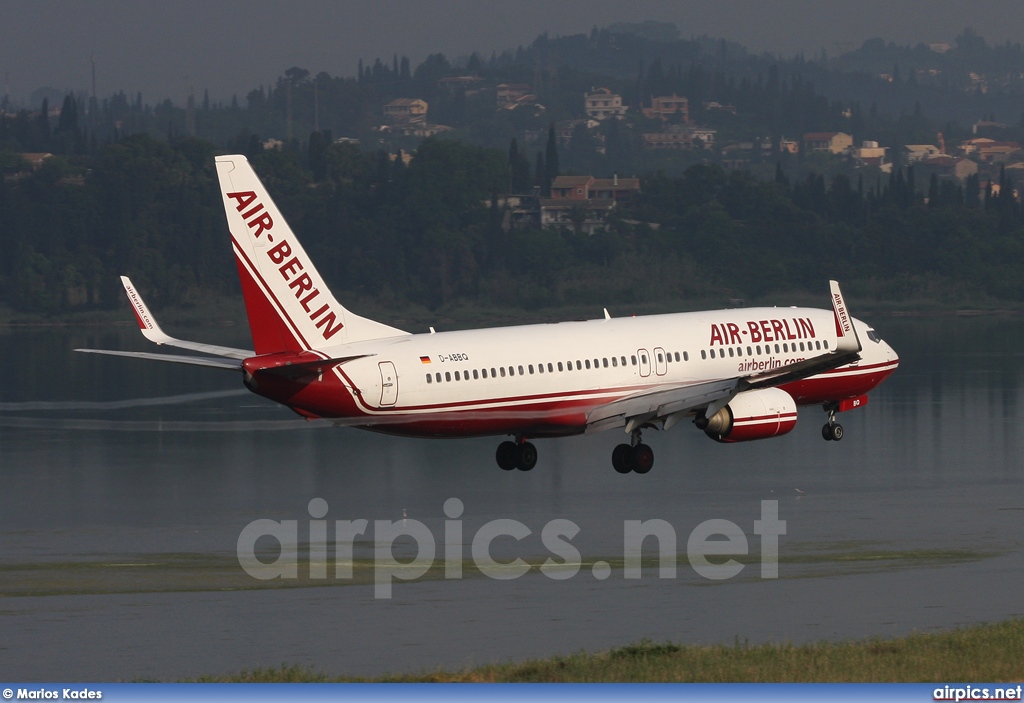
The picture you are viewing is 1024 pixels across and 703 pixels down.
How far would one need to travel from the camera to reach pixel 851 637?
65750mm

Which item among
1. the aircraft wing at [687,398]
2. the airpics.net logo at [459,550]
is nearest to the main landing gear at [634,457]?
the aircraft wing at [687,398]

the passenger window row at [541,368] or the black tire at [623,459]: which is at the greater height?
the passenger window row at [541,368]

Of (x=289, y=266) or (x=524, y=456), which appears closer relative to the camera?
(x=289, y=266)

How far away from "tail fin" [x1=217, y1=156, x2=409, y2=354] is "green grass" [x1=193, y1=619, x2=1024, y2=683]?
1635 cm

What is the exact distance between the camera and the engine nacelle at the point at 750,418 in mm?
71750

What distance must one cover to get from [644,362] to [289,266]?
602 inches

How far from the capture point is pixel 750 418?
71.9 m

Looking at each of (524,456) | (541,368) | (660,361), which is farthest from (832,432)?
(541,368)

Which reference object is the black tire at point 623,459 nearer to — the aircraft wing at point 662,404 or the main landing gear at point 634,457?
the main landing gear at point 634,457

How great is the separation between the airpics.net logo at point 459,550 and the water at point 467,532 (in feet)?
2.43

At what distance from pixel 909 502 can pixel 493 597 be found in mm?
35755

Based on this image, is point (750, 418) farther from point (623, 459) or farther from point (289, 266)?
point (289, 266)

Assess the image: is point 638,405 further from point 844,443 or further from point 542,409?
point 844,443

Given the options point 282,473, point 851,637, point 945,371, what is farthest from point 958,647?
point 945,371
